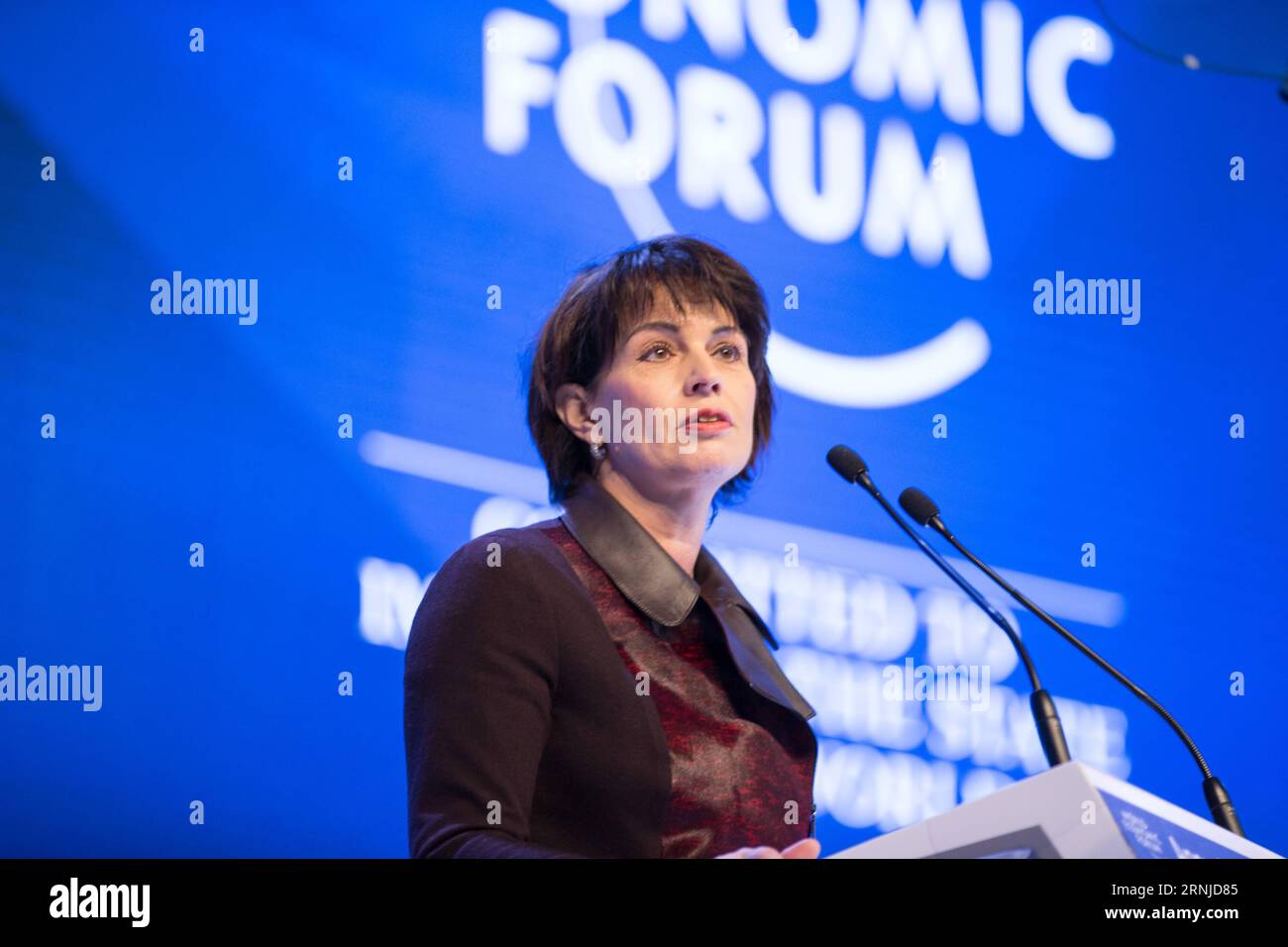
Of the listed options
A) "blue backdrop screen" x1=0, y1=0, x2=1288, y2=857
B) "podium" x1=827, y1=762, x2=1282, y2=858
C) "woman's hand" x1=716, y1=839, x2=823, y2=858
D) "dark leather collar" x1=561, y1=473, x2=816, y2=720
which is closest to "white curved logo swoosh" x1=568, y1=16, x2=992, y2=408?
"blue backdrop screen" x1=0, y1=0, x2=1288, y2=857

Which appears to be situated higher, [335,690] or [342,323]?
[342,323]

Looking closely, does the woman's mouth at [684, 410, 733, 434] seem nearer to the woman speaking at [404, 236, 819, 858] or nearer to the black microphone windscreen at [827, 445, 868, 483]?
the woman speaking at [404, 236, 819, 858]

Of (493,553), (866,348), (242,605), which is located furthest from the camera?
(866,348)

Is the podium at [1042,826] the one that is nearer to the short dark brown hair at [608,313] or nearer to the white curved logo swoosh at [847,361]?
the short dark brown hair at [608,313]

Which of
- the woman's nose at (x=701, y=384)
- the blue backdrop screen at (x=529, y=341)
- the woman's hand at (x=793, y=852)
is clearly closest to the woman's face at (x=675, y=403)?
the woman's nose at (x=701, y=384)

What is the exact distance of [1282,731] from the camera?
313 centimetres

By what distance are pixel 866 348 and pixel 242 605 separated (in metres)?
1.53

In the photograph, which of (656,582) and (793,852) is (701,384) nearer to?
(656,582)

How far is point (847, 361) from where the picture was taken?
3.06 metres

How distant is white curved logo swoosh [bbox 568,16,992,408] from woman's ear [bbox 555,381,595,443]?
1.03m

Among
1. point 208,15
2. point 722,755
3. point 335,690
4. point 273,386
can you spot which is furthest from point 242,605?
point 722,755

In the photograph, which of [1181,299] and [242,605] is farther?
[1181,299]

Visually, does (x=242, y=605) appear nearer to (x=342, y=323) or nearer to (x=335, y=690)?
(x=335, y=690)
